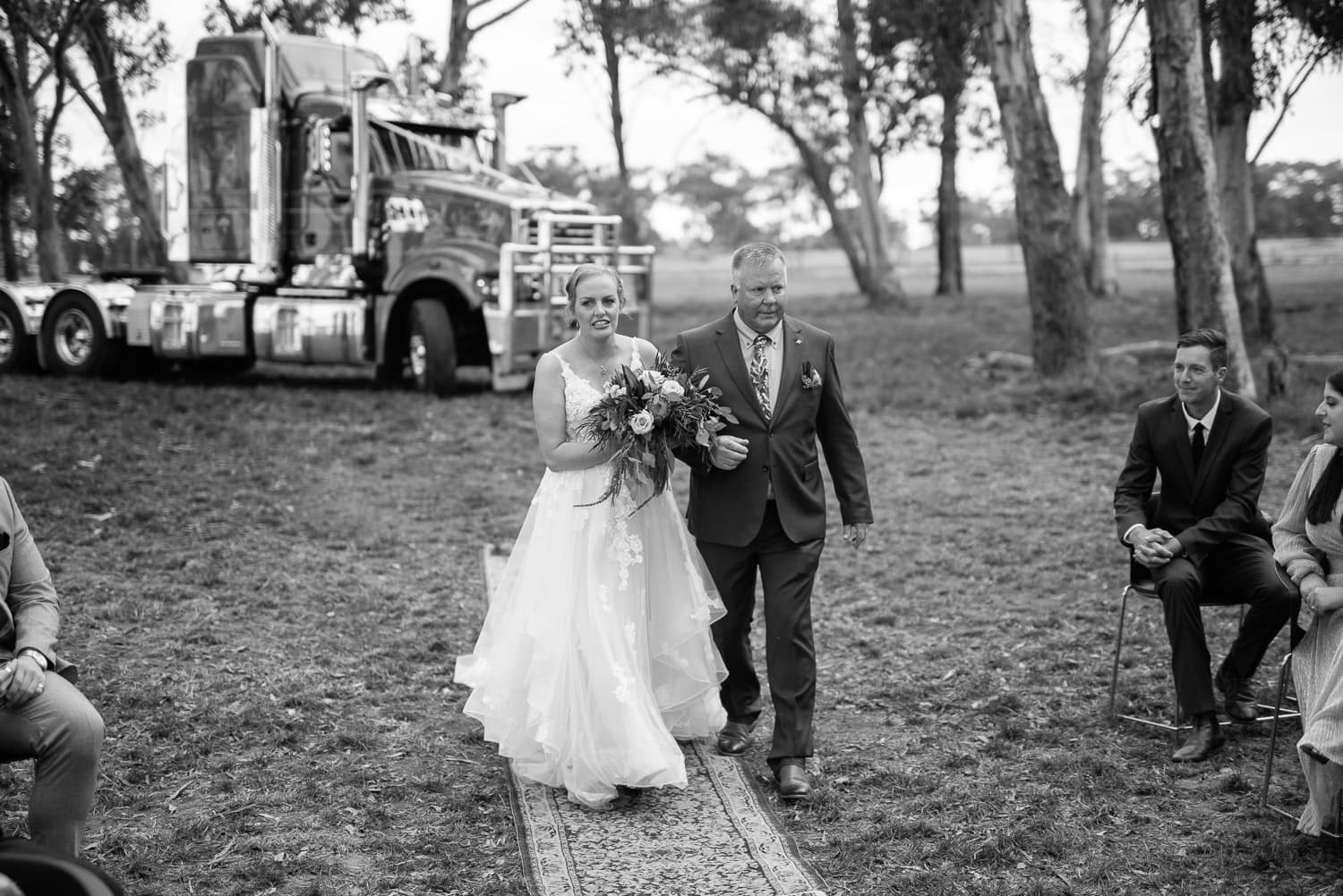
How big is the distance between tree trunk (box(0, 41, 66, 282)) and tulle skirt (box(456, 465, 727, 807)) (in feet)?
63.5

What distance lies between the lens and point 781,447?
5.61 meters

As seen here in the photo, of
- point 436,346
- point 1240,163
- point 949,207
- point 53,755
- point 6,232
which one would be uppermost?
point 949,207

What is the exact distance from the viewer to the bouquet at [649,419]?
5312 millimetres

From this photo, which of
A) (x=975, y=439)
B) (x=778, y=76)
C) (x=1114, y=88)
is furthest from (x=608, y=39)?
(x=975, y=439)

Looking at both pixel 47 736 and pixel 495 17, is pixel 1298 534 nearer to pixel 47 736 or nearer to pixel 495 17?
pixel 47 736

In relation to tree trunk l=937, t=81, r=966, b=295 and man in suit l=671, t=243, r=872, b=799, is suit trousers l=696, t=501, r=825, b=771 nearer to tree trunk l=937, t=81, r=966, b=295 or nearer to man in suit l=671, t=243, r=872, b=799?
man in suit l=671, t=243, r=872, b=799

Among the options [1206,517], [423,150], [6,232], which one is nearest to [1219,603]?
[1206,517]

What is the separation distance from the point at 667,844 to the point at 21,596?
2.34 metres

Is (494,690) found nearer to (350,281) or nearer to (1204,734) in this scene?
(1204,734)

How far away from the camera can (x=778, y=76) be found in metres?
33.2

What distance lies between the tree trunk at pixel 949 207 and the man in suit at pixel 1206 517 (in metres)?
30.0

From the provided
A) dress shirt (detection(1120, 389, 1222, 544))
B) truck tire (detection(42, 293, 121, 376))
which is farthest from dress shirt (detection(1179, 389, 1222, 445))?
truck tire (detection(42, 293, 121, 376))

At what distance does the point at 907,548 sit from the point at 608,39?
83.6ft

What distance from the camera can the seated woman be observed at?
4652 mm
